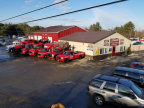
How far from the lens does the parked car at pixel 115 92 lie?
245 inches

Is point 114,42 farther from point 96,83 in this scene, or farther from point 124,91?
point 124,91

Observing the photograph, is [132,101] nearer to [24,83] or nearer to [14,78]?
[24,83]

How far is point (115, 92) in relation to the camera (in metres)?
6.63

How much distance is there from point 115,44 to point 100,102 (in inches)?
761

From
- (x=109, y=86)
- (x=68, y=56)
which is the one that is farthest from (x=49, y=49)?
(x=109, y=86)

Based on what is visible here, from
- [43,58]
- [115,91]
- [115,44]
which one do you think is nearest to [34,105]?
[115,91]

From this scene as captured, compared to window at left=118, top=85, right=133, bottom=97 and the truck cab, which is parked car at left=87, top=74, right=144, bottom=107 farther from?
the truck cab

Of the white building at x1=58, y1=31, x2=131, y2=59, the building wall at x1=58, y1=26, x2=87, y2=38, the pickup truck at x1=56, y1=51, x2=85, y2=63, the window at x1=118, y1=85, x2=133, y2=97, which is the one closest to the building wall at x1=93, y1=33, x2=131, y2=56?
the white building at x1=58, y1=31, x2=131, y2=59

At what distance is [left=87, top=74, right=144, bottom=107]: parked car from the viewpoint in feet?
20.4

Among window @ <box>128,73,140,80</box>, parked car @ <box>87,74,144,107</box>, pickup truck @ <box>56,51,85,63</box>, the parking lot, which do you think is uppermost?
pickup truck @ <box>56,51,85,63</box>

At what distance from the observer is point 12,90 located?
9.29 m

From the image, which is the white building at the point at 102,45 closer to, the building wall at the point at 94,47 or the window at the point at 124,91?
the building wall at the point at 94,47

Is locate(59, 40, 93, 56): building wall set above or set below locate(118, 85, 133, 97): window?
above

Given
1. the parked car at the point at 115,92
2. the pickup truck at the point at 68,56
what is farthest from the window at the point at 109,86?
the pickup truck at the point at 68,56
